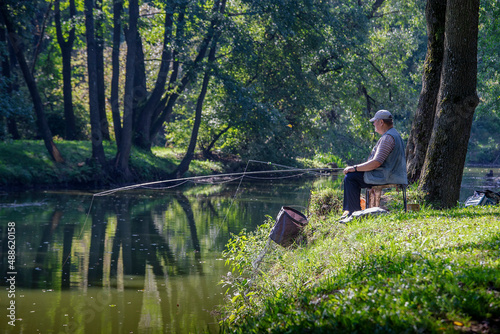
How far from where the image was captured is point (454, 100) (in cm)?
870

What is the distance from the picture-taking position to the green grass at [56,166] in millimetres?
19828

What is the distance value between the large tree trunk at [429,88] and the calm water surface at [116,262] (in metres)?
3.85

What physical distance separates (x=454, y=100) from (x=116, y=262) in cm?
594

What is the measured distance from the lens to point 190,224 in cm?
1385

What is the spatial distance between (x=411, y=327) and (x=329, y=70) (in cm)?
2405

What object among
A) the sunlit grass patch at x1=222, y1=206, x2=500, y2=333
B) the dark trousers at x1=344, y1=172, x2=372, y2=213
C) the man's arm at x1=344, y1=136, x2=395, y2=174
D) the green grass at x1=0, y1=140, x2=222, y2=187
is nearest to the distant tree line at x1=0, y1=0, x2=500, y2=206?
the green grass at x1=0, y1=140, x2=222, y2=187

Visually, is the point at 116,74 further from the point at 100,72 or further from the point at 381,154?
the point at 381,154

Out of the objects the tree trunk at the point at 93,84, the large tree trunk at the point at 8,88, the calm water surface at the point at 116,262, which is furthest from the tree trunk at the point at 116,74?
the calm water surface at the point at 116,262

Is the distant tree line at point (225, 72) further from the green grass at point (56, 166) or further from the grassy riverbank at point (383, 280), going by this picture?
the grassy riverbank at point (383, 280)

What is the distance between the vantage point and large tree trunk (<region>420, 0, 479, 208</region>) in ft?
28.2

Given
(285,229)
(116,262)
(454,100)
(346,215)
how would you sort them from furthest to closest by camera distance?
1. (116,262)
2. (454,100)
3. (285,229)
4. (346,215)

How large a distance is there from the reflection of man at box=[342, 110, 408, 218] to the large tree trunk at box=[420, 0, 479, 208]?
52.6 inches

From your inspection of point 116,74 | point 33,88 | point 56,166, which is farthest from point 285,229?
point 116,74

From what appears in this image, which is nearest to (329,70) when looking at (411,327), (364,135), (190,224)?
(364,135)
